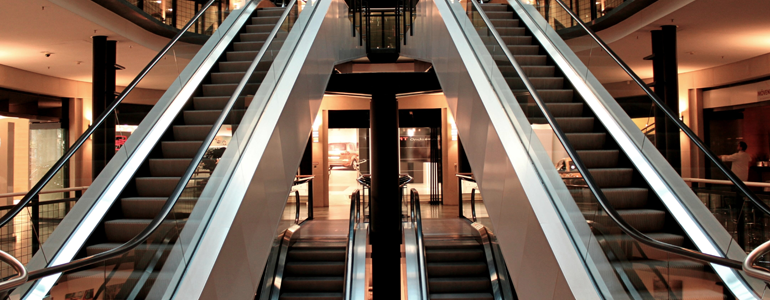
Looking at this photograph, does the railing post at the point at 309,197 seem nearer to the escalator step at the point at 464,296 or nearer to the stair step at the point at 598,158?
the escalator step at the point at 464,296

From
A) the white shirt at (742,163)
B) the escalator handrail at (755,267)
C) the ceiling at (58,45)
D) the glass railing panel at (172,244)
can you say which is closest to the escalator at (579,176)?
the escalator handrail at (755,267)

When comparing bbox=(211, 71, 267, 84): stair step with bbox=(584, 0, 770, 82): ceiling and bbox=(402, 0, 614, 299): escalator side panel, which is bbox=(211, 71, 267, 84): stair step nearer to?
→ bbox=(402, 0, 614, 299): escalator side panel

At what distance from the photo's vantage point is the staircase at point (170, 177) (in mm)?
3087

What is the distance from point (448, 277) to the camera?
9523mm

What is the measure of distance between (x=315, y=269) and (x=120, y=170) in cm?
565

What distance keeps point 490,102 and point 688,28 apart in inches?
233

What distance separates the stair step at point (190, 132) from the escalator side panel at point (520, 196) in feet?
10.5

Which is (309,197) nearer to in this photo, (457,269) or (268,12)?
(457,269)

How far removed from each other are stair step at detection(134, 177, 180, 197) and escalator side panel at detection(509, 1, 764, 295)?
176 inches

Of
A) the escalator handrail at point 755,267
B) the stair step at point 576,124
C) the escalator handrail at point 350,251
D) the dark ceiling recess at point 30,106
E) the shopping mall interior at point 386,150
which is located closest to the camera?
the escalator handrail at point 755,267

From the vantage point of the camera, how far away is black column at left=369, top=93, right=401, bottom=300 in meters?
12.3

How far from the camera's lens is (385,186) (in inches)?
499

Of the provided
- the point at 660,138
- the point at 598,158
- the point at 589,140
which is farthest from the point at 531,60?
the point at 598,158

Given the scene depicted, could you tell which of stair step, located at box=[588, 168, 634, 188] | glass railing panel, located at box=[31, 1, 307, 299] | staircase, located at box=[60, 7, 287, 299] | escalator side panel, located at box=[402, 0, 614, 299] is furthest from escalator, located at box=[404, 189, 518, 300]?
glass railing panel, located at box=[31, 1, 307, 299]
